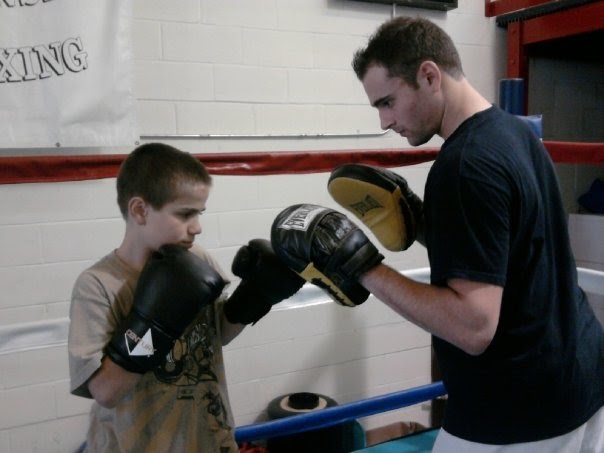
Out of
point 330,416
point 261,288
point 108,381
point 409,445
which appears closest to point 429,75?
point 261,288

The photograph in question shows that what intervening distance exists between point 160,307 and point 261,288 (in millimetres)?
249

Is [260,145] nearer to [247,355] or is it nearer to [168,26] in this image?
[168,26]

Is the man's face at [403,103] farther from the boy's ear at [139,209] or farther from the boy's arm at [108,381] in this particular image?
the boy's arm at [108,381]

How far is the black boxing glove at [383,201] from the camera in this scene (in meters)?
1.13

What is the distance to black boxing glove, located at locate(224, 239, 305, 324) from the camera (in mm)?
1131

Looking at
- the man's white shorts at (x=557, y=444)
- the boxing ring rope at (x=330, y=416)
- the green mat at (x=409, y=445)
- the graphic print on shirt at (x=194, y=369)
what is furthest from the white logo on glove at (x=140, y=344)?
the green mat at (x=409, y=445)

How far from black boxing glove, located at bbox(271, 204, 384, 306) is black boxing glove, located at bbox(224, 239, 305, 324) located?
97 mm

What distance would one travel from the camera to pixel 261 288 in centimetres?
114

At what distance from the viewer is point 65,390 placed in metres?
1.98

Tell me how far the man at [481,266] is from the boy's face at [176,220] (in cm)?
16

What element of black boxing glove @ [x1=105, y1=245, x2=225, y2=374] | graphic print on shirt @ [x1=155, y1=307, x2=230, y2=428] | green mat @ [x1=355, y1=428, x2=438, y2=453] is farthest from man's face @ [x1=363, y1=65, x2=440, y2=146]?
green mat @ [x1=355, y1=428, x2=438, y2=453]

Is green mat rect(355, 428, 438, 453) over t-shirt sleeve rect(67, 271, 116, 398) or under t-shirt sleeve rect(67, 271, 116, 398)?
under

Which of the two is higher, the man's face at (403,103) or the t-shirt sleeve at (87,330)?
the man's face at (403,103)

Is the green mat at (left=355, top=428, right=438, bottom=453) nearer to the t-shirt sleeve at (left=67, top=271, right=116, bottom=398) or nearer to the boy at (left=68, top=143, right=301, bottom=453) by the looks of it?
the boy at (left=68, top=143, right=301, bottom=453)
